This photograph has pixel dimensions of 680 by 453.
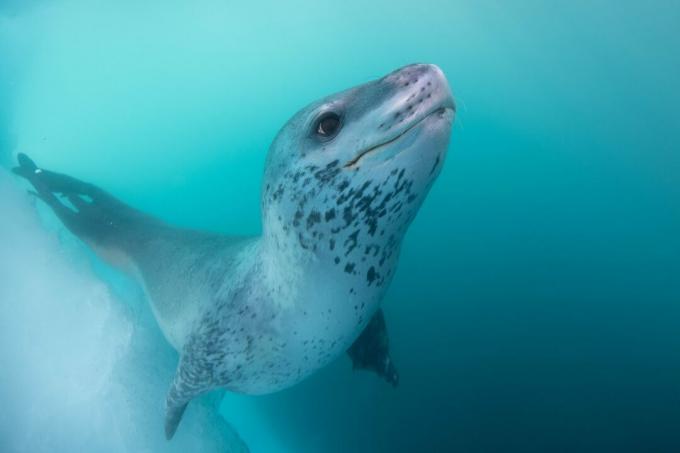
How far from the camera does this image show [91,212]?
449 centimetres

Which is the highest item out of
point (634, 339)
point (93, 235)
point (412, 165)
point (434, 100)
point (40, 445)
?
point (434, 100)

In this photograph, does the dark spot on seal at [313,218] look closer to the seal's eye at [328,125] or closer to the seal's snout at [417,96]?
the seal's eye at [328,125]

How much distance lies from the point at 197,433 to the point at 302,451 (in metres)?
1.53

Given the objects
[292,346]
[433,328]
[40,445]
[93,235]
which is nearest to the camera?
[292,346]

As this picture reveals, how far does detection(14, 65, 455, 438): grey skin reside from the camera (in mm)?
1180

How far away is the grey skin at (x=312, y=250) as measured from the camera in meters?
1.18

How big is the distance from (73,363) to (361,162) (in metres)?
3.70

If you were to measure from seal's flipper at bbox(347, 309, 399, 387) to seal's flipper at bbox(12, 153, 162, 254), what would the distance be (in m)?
2.17

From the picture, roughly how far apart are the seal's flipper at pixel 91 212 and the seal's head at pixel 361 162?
9.13 feet

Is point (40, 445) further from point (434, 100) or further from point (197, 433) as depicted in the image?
point (434, 100)

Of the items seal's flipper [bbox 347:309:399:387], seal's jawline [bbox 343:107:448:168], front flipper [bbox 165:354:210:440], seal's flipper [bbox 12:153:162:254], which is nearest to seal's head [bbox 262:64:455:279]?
seal's jawline [bbox 343:107:448:168]

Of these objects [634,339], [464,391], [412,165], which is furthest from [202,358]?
[634,339]

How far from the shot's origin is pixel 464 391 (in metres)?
4.43

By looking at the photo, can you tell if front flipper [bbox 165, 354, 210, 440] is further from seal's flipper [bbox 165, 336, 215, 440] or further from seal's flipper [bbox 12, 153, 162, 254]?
seal's flipper [bbox 12, 153, 162, 254]
